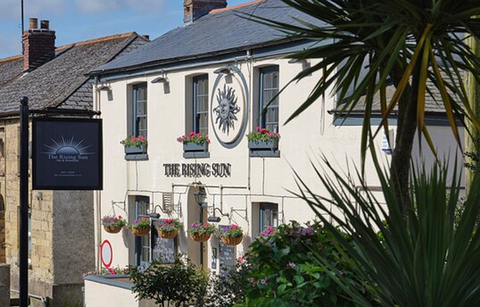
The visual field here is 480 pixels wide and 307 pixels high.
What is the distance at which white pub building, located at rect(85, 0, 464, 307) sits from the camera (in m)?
19.6

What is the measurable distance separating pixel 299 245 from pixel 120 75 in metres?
17.1

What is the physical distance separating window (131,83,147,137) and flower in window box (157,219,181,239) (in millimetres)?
2892

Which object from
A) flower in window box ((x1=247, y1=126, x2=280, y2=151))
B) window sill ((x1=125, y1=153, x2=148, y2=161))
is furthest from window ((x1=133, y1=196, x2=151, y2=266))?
flower in window box ((x1=247, y1=126, x2=280, y2=151))

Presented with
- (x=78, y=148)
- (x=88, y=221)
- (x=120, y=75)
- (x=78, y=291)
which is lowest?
(x=78, y=291)

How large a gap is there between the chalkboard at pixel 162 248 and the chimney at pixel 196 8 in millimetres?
5791

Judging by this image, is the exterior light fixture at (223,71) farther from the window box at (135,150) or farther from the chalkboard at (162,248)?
the chalkboard at (162,248)

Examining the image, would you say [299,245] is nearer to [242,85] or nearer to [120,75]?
[242,85]

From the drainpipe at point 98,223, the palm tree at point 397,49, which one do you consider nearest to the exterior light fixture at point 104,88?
the drainpipe at point 98,223

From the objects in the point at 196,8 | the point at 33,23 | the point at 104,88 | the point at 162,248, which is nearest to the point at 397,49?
the point at 162,248

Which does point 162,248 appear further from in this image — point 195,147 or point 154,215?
point 195,147

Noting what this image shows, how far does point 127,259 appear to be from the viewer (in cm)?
2566

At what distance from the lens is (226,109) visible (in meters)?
21.9

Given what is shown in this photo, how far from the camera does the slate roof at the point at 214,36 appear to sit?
859 inches

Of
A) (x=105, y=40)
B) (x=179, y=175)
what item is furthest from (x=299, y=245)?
(x=105, y=40)
